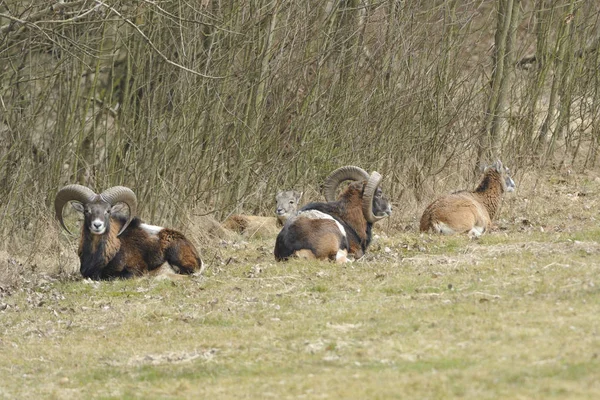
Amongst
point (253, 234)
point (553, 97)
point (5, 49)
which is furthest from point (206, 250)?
point (553, 97)

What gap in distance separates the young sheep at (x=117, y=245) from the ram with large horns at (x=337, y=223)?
1366 mm

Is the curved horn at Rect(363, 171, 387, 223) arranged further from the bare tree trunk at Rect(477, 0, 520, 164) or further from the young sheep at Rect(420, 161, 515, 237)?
the bare tree trunk at Rect(477, 0, 520, 164)

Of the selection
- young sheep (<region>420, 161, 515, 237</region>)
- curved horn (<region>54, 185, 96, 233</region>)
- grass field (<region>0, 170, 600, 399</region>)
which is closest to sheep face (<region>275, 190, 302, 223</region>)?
young sheep (<region>420, 161, 515, 237</region>)

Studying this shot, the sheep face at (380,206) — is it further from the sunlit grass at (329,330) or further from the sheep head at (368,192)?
the sunlit grass at (329,330)

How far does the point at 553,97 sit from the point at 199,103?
11.4m

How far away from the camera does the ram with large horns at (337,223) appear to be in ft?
50.8

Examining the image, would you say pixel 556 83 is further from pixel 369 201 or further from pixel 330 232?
pixel 330 232

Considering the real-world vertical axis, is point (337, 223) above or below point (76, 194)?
above

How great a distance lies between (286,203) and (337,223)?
184 inches

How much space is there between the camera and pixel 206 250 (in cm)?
1753

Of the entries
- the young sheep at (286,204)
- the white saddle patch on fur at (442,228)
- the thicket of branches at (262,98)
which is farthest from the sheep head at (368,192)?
the thicket of branches at (262,98)

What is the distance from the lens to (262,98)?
21484 mm

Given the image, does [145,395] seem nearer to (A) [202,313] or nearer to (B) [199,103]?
(A) [202,313]

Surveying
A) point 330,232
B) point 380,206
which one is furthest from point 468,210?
point 330,232
